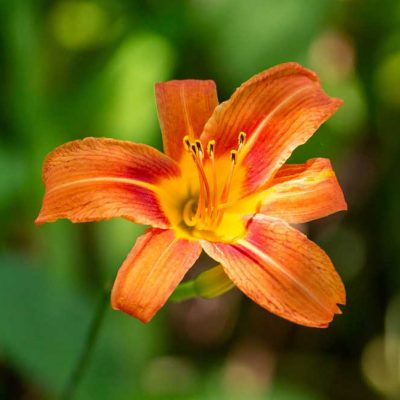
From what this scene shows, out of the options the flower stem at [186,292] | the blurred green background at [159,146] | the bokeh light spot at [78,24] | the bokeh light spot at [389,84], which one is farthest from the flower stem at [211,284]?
the bokeh light spot at [78,24]

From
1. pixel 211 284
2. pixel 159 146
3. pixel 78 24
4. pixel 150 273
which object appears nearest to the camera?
pixel 150 273

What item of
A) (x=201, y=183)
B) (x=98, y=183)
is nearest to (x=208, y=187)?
(x=201, y=183)

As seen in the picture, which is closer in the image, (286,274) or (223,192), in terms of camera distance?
(286,274)

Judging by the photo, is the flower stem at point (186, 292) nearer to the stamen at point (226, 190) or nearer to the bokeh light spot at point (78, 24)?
the stamen at point (226, 190)

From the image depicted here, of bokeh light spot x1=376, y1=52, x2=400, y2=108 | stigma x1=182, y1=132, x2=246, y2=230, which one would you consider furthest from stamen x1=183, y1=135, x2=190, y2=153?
bokeh light spot x1=376, y1=52, x2=400, y2=108

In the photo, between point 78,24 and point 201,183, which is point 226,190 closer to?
point 201,183

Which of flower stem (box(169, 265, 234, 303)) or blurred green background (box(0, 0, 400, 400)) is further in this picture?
blurred green background (box(0, 0, 400, 400))

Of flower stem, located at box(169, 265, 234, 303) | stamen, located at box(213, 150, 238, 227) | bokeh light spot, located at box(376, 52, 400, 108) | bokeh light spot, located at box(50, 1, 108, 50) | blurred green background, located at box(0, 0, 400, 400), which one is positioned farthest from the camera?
bokeh light spot, located at box(50, 1, 108, 50)

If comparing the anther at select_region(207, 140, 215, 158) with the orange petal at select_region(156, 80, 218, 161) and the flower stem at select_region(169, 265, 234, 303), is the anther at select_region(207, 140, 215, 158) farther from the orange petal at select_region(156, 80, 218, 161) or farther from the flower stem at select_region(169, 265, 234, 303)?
the flower stem at select_region(169, 265, 234, 303)

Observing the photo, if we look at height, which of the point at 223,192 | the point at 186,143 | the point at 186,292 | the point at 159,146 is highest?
the point at 186,143

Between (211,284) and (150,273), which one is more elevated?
(150,273)
